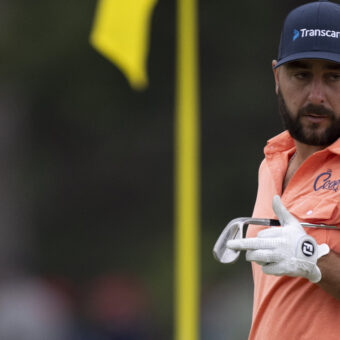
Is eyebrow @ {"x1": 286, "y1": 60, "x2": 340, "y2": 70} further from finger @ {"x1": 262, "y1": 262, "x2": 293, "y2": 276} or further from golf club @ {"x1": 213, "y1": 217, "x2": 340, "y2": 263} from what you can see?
finger @ {"x1": 262, "y1": 262, "x2": 293, "y2": 276}

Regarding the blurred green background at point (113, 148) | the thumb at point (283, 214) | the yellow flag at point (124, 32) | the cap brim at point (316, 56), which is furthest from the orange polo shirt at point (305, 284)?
the blurred green background at point (113, 148)

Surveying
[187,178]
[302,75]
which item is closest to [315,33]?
[302,75]

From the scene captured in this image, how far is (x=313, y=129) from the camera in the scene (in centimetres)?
313

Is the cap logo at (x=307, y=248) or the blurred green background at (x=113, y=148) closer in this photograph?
the cap logo at (x=307, y=248)

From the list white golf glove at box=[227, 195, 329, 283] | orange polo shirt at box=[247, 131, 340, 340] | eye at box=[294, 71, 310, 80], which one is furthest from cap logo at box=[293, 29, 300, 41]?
white golf glove at box=[227, 195, 329, 283]

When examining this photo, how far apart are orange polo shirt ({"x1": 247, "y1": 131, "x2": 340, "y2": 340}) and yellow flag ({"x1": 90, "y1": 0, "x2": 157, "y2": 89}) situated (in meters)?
4.31

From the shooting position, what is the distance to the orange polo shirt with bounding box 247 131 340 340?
2.96 metres

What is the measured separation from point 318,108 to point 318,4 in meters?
0.36

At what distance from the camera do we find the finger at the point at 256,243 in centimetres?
280

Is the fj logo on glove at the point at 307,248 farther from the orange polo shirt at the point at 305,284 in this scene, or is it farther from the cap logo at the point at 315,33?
the cap logo at the point at 315,33

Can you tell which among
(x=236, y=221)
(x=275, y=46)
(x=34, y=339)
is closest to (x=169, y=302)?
(x=34, y=339)

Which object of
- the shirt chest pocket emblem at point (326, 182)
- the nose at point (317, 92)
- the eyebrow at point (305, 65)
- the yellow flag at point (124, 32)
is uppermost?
the yellow flag at point (124, 32)

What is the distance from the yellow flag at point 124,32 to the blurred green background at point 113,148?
8.19 meters

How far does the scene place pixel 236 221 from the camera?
3.09 metres
